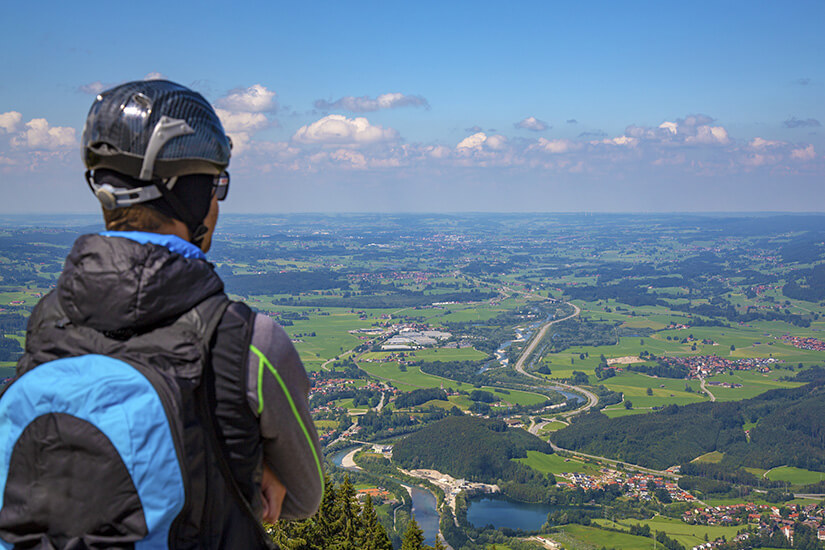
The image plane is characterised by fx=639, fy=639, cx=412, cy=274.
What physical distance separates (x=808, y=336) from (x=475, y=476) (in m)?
71.9

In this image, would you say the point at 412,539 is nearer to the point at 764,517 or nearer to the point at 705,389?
the point at 764,517

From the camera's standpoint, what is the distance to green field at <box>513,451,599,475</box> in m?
46.3

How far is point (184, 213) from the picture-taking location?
1.37m

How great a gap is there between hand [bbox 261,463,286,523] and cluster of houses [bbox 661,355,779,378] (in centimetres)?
7807

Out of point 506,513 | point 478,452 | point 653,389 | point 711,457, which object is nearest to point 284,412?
point 506,513

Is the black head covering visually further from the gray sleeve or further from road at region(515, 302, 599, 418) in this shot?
road at region(515, 302, 599, 418)

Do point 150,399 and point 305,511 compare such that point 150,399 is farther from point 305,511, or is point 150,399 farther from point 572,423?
point 572,423

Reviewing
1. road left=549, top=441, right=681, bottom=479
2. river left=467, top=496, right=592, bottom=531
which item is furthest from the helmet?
road left=549, top=441, right=681, bottom=479

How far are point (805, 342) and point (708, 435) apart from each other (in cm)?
4637

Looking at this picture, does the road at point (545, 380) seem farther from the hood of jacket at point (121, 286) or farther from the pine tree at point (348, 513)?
the hood of jacket at point (121, 286)

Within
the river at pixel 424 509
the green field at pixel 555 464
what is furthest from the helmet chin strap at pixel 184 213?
the green field at pixel 555 464

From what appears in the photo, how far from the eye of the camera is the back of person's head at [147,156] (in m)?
1.31

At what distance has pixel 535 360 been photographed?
73688 mm

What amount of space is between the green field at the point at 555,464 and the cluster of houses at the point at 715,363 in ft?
101
